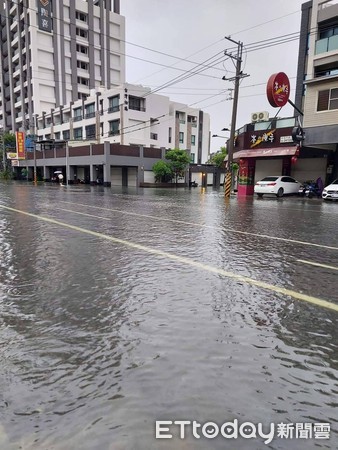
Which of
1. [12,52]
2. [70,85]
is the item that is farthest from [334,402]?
[12,52]

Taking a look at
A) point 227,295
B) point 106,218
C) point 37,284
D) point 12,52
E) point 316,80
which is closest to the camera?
point 227,295

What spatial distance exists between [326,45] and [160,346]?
27.4 metres

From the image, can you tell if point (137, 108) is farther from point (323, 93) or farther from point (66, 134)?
point (323, 93)

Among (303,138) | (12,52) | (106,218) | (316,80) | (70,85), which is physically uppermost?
(12,52)

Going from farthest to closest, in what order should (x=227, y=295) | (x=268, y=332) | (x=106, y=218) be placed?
1. (x=106, y=218)
2. (x=227, y=295)
3. (x=268, y=332)

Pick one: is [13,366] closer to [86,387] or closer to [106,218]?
[86,387]

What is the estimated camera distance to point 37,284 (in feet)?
15.4

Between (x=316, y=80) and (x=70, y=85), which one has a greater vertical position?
(x=70, y=85)

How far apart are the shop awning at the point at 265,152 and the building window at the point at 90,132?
3046 cm

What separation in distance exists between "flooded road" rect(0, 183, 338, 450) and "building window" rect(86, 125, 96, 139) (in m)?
49.2

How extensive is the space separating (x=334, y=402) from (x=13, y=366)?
7.95 feet

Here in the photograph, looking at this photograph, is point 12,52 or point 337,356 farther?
point 12,52

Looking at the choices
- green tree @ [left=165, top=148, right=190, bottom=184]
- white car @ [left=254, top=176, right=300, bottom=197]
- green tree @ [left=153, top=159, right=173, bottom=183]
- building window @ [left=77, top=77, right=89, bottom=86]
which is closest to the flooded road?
white car @ [left=254, top=176, right=300, bottom=197]

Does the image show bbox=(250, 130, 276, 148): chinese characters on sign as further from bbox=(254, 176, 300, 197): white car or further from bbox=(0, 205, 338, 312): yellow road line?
bbox=(0, 205, 338, 312): yellow road line
